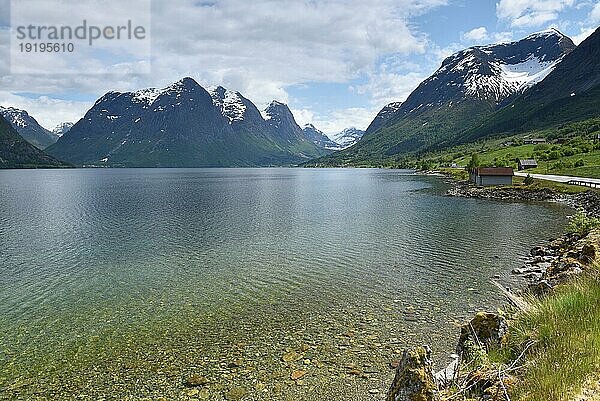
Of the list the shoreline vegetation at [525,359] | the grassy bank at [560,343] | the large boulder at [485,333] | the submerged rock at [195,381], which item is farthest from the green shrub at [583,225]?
the submerged rock at [195,381]

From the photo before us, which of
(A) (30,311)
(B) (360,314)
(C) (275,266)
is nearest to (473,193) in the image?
(C) (275,266)

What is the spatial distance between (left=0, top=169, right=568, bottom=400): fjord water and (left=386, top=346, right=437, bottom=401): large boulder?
4908mm

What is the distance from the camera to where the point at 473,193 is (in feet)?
334

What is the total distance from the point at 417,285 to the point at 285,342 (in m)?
13.5

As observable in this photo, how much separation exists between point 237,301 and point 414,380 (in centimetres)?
1816

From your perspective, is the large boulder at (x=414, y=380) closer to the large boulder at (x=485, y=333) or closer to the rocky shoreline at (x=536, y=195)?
the large boulder at (x=485, y=333)

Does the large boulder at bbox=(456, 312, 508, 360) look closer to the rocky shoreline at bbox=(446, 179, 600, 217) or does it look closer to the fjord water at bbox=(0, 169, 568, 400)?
the fjord water at bbox=(0, 169, 568, 400)

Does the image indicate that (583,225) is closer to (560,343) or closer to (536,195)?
(560,343)

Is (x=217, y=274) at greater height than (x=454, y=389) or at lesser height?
lesser

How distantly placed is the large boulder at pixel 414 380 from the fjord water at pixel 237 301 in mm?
4908

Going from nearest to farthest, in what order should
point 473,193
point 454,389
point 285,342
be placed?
1. point 454,389
2. point 285,342
3. point 473,193

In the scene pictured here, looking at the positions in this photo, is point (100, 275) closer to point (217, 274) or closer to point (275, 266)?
point (217, 274)

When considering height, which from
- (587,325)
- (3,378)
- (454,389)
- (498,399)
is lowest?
(3,378)

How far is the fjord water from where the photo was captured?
61.3 ft
